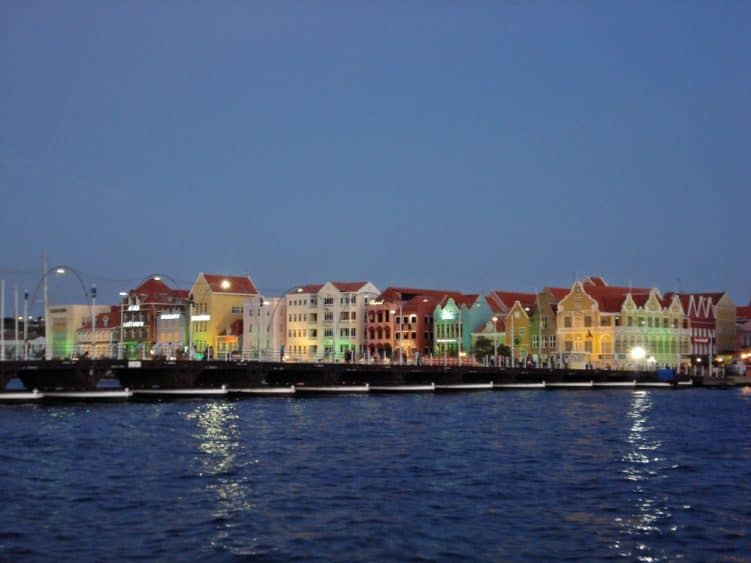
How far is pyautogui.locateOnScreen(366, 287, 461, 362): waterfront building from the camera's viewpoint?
188375mm

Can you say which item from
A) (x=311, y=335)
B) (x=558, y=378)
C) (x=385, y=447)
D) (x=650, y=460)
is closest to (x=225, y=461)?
(x=385, y=447)

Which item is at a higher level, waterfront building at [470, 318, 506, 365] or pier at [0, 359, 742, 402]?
waterfront building at [470, 318, 506, 365]

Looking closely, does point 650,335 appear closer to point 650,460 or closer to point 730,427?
point 730,427

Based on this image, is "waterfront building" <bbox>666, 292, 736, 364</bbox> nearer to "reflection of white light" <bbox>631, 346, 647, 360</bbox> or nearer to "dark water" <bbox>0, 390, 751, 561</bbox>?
"reflection of white light" <bbox>631, 346, 647, 360</bbox>

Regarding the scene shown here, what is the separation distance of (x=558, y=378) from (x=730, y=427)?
227 feet

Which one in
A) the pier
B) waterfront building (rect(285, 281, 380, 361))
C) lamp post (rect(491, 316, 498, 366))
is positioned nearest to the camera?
the pier

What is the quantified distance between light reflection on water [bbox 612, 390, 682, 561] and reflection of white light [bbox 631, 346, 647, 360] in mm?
101398

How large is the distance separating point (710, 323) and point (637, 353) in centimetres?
2381

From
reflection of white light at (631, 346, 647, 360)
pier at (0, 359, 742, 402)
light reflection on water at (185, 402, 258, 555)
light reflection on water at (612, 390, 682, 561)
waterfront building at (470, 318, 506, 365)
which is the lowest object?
light reflection on water at (612, 390, 682, 561)

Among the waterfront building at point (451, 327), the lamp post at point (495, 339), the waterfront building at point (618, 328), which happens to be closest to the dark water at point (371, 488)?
the lamp post at point (495, 339)

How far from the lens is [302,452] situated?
56.5m

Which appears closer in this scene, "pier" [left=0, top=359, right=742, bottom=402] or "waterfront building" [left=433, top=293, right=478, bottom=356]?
"pier" [left=0, top=359, right=742, bottom=402]

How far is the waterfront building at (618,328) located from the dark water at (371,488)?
90.3m

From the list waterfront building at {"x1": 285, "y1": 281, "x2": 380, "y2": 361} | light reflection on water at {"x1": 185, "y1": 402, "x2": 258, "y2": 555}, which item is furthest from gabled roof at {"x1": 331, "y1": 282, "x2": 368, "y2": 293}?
light reflection on water at {"x1": 185, "y1": 402, "x2": 258, "y2": 555}
